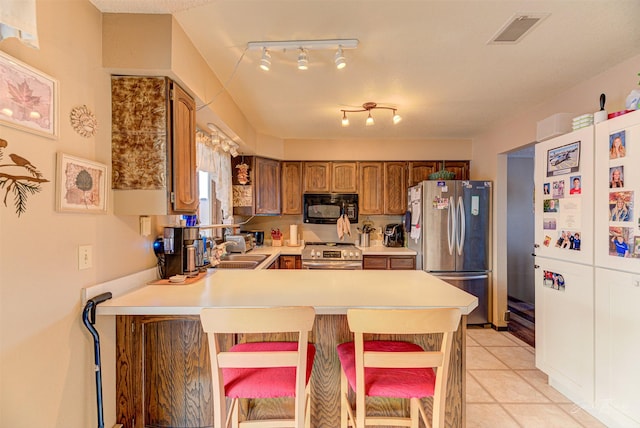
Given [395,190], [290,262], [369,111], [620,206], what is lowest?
[290,262]

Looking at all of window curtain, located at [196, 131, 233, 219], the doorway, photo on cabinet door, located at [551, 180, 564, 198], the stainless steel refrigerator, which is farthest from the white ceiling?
the doorway

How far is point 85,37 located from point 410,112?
2758mm

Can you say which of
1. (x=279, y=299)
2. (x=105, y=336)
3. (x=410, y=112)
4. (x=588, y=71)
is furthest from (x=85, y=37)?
(x=588, y=71)

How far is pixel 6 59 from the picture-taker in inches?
42.7

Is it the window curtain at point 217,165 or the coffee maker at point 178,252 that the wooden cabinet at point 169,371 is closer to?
the coffee maker at point 178,252

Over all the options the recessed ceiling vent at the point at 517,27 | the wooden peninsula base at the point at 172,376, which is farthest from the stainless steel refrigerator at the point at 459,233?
the wooden peninsula base at the point at 172,376

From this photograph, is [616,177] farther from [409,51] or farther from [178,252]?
[178,252]

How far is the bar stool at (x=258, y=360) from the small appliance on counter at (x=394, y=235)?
3.33 meters

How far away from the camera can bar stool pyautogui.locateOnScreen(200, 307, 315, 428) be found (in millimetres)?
1196

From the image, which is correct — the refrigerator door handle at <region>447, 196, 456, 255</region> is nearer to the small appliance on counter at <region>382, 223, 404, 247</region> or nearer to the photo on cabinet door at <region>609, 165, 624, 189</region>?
the small appliance on counter at <region>382, 223, 404, 247</region>

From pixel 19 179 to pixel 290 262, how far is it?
3023 millimetres

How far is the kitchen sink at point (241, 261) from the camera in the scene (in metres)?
2.95

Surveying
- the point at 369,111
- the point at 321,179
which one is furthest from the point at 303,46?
the point at 321,179

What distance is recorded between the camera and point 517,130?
3.36 m
